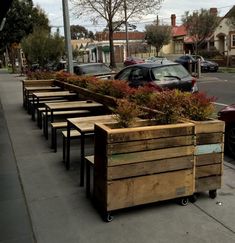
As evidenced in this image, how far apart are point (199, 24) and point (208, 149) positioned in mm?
54874

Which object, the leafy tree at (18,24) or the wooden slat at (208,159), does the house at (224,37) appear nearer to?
the leafy tree at (18,24)

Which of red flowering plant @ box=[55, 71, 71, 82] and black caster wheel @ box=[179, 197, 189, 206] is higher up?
red flowering plant @ box=[55, 71, 71, 82]

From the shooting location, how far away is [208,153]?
528 cm

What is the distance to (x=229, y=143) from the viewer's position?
802 centimetres

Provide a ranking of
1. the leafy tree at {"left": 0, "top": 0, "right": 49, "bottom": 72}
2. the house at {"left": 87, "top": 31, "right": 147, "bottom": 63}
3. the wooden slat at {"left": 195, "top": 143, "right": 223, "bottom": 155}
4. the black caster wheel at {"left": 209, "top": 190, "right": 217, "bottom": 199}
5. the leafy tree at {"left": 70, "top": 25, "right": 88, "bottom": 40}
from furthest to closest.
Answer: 1. the leafy tree at {"left": 70, "top": 25, "right": 88, "bottom": 40}
2. the house at {"left": 87, "top": 31, "right": 147, "bottom": 63}
3. the leafy tree at {"left": 0, "top": 0, "right": 49, "bottom": 72}
4. the black caster wheel at {"left": 209, "top": 190, "right": 217, "bottom": 199}
5. the wooden slat at {"left": 195, "top": 143, "right": 223, "bottom": 155}

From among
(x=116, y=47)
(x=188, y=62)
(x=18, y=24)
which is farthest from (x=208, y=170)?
(x=116, y=47)

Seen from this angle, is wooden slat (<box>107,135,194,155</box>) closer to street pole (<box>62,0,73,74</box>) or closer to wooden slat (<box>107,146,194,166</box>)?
wooden slat (<box>107,146,194,166</box>)

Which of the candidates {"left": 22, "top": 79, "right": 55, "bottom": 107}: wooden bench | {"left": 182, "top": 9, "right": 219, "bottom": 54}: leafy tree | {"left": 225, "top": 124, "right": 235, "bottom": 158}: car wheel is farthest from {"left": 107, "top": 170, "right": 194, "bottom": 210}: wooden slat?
{"left": 182, "top": 9, "right": 219, "bottom": 54}: leafy tree

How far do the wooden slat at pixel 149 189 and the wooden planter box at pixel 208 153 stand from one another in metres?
0.19

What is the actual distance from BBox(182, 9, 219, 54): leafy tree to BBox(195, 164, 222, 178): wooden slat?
5317 cm

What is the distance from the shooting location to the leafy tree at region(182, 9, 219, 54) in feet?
190

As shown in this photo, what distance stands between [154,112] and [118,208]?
1.42 m

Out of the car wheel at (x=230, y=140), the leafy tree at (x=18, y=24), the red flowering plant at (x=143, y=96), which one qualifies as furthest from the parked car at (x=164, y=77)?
the leafy tree at (x=18, y=24)

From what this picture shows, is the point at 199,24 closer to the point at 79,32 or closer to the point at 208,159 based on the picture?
the point at 208,159
